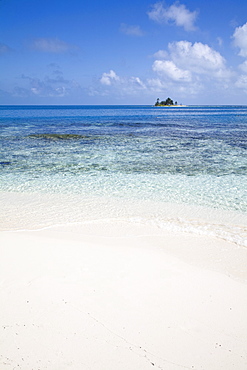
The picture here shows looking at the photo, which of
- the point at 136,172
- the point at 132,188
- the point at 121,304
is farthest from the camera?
the point at 136,172

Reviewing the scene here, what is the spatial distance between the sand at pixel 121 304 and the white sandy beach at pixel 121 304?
13mm

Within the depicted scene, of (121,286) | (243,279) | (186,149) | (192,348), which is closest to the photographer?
(192,348)

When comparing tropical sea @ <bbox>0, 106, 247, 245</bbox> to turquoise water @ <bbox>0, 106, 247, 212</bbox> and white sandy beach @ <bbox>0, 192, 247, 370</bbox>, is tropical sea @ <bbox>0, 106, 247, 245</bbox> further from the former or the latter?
white sandy beach @ <bbox>0, 192, 247, 370</bbox>

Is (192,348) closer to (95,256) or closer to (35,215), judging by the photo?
(95,256)

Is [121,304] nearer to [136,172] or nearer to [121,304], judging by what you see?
[121,304]

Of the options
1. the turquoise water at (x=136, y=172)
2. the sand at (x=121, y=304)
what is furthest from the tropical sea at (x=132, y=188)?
the sand at (x=121, y=304)

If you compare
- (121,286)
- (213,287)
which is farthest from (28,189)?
(213,287)

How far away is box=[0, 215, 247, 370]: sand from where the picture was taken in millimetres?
3189

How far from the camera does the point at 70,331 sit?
11.4 feet

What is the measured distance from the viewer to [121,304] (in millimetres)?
3986

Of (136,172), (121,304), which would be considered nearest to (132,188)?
(136,172)

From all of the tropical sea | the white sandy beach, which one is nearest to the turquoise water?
the tropical sea

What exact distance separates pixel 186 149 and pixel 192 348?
17.7 meters

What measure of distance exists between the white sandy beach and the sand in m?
0.01
